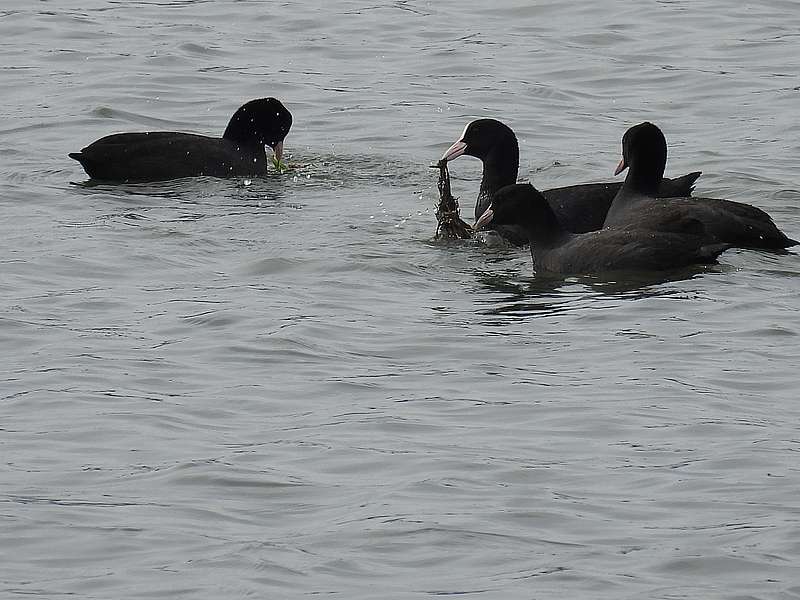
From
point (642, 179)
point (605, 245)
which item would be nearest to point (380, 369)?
point (605, 245)

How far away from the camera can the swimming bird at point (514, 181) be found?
41.3 ft

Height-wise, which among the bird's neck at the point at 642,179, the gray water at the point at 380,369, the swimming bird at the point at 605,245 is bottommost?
the gray water at the point at 380,369

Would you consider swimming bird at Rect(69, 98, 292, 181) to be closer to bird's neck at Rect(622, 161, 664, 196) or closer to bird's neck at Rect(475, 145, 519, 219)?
bird's neck at Rect(475, 145, 519, 219)

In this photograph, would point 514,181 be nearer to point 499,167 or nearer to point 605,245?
point 499,167

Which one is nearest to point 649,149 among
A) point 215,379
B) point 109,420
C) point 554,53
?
point 215,379

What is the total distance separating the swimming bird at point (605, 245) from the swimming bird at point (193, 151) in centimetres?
325

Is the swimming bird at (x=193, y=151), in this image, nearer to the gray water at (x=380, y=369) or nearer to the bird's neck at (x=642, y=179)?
the gray water at (x=380, y=369)

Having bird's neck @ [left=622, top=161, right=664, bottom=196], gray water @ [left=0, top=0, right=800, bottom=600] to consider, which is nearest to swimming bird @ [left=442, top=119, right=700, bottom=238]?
bird's neck @ [left=622, top=161, right=664, bottom=196]

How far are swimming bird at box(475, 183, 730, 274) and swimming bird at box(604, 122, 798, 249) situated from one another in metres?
0.14

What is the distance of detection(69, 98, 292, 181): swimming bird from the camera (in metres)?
14.1

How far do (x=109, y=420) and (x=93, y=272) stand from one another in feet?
10.1

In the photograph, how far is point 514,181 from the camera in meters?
13.3

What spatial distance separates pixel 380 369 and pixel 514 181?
4.35 meters

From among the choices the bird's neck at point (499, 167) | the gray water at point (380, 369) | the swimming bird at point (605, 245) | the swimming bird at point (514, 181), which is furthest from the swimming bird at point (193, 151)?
the swimming bird at point (605, 245)
